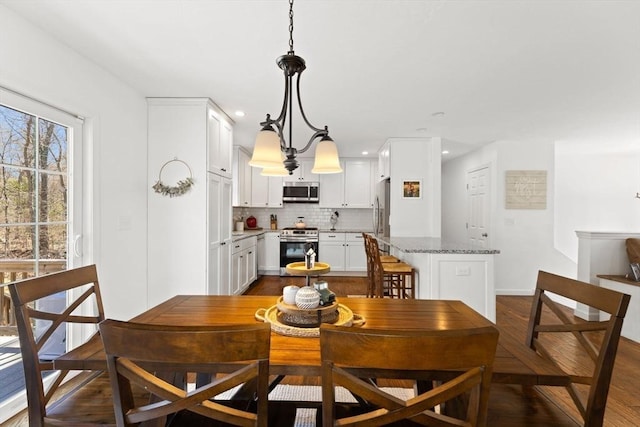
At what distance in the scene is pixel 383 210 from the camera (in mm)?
4590

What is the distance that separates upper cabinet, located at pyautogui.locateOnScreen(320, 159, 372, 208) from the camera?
229 inches

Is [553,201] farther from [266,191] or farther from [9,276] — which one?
[9,276]

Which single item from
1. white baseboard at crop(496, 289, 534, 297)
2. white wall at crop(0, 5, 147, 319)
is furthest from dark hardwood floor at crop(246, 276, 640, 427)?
white wall at crop(0, 5, 147, 319)

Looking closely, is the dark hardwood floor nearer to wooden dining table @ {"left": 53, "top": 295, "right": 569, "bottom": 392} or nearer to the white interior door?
wooden dining table @ {"left": 53, "top": 295, "right": 569, "bottom": 392}

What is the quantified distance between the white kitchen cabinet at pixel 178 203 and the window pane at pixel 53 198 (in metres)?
0.82

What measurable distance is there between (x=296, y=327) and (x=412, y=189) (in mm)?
3492

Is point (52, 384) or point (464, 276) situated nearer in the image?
point (52, 384)

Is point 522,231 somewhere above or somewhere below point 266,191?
below

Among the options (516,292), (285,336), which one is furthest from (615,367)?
(285,336)

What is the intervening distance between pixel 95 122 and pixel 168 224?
1070mm

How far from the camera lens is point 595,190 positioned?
5406 millimetres

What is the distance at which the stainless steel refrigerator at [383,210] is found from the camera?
446 centimetres

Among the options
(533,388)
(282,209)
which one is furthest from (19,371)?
(282,209)

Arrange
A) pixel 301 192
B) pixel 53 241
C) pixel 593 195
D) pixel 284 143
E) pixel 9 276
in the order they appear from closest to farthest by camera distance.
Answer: pixel 284 143
pixel 9 276
pixel 53 241
pixel 593 195
pixel 301 192
